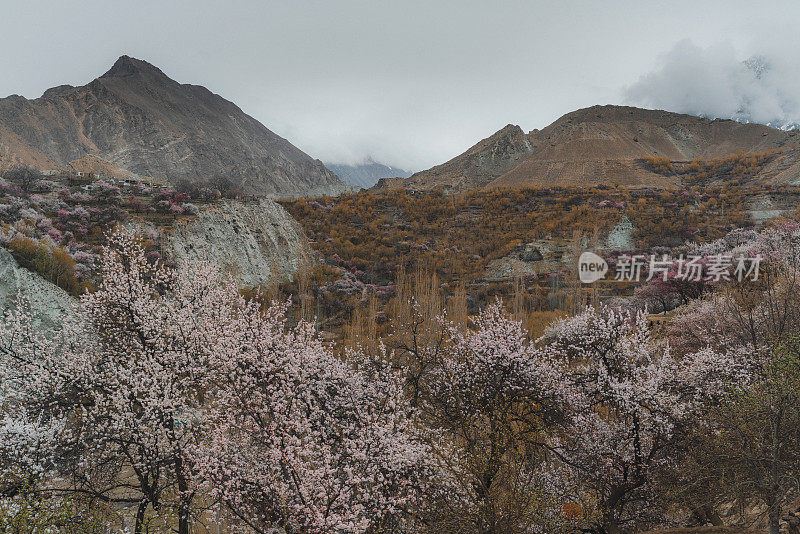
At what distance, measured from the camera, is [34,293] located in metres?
17.2

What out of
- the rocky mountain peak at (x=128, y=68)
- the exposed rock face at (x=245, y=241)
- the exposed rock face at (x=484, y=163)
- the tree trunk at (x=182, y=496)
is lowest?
the tree trunk at (x=182, y=496)

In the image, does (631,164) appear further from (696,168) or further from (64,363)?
(64,363)

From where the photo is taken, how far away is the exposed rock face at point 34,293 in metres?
16.3

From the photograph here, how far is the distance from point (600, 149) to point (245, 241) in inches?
3529

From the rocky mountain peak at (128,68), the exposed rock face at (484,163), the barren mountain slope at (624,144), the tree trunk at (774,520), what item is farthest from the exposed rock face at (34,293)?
the rocky mountain peak at (128,68)

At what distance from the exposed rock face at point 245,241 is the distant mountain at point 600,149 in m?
55.4

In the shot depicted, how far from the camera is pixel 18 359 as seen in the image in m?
9.55

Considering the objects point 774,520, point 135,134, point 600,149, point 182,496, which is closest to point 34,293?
point 182,496

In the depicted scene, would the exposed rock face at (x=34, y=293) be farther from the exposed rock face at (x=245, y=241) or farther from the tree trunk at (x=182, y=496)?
the tree trunk at (x=182, y=496)

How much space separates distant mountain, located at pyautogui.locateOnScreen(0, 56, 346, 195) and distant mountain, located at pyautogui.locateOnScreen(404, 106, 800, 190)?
63736 millimetres

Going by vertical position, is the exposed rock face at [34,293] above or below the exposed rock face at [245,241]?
below

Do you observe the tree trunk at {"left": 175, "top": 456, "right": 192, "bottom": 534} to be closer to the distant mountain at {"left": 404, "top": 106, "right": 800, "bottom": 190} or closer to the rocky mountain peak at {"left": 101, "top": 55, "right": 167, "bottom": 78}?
the distant mountain at {"left": 404, "top": 106, "right": 800, "bottom": 190}

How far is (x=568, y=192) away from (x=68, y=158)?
125157mm

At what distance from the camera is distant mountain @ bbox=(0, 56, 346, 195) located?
320 ft
